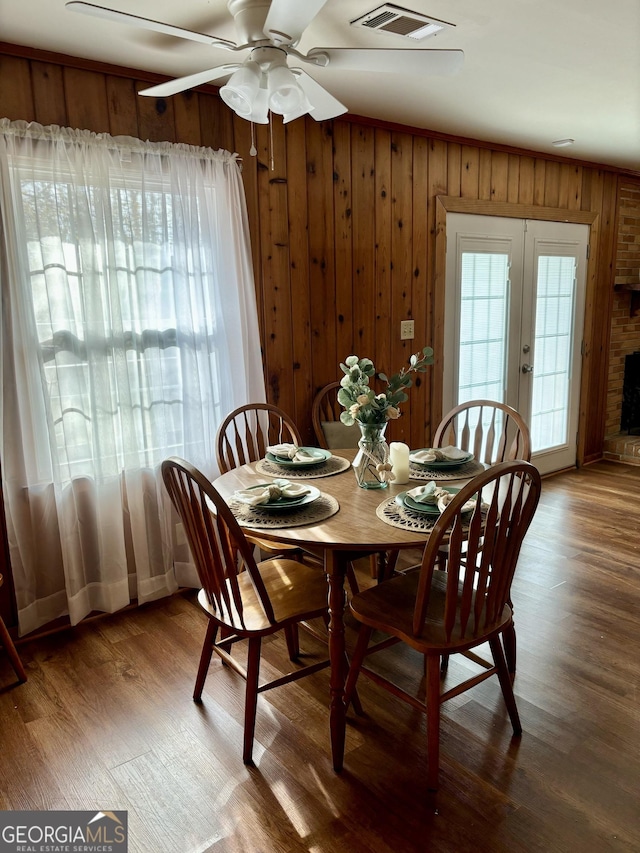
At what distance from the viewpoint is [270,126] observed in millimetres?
3166

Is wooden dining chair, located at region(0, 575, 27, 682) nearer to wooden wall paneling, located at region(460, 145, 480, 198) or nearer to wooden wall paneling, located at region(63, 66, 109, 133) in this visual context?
wooden wall paneling, located at region(63, 66, 109, 133)

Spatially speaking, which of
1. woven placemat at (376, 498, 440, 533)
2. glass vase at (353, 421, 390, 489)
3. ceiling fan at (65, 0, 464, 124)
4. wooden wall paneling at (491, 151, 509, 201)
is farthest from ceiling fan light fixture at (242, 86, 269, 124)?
wooden wall paneling at (491, 151, 509, 201)

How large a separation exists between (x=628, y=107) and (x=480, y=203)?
1.02m

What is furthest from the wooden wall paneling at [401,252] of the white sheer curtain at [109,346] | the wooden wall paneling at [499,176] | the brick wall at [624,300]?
the brick wall at [624,300]

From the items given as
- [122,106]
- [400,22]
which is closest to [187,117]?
[122,106]

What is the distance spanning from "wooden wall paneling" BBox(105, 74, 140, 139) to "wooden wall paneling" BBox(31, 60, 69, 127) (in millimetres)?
200

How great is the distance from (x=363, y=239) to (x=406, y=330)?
633 millimetres

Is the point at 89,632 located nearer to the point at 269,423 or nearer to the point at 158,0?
the point at 269,423

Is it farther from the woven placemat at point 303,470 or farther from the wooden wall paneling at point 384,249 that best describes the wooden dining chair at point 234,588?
the wooden wall paneling at point 384,249

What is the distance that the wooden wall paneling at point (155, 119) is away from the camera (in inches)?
109

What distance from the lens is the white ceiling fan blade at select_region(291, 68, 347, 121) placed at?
199 centimetres

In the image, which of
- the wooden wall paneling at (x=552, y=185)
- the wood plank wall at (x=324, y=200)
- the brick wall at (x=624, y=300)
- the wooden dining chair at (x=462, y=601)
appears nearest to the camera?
the wooden dining chair at (x=462, y=601)

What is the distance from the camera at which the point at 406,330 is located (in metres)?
3.91

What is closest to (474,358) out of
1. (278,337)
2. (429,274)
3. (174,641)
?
(429,274)
